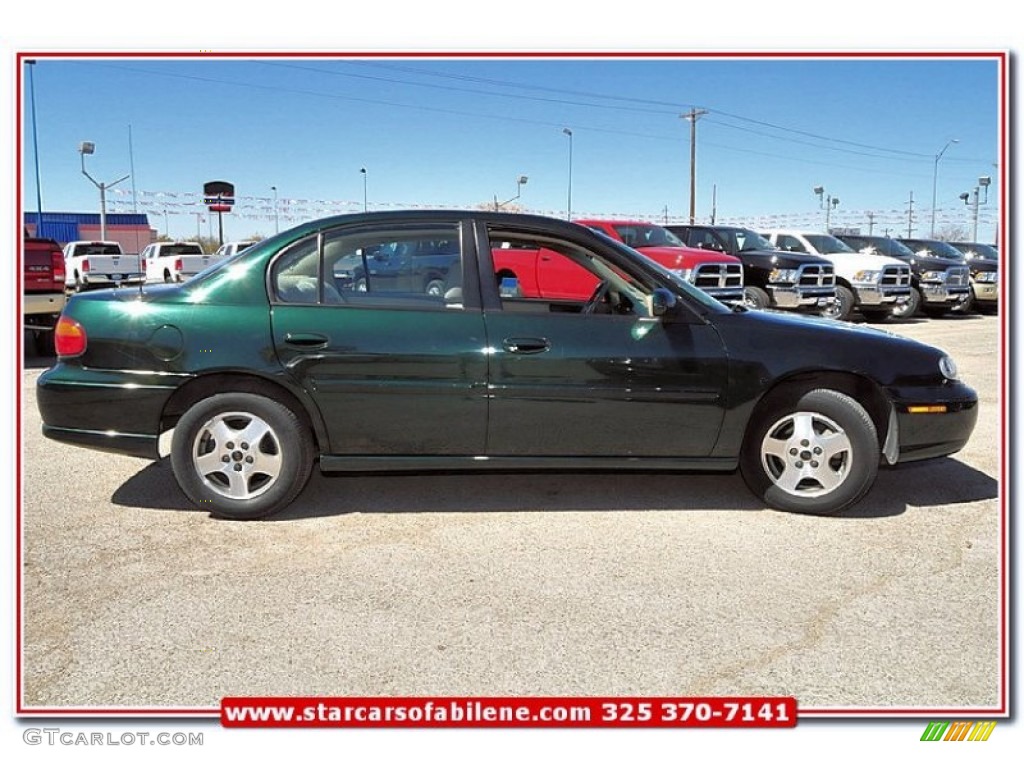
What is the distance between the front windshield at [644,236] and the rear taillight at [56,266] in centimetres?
797

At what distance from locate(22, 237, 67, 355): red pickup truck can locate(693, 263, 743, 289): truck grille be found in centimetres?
849

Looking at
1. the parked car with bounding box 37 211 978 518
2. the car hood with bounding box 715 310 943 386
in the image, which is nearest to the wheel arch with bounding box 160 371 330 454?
the parked car with bounding box 37 211 978 518

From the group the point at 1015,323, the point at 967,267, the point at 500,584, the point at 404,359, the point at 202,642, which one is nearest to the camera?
the point at 202,642

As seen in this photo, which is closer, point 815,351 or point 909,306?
point 815,351

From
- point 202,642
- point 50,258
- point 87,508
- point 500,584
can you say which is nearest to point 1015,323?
point 500,584

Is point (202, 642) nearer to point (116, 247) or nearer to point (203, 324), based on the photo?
point (203, 324)

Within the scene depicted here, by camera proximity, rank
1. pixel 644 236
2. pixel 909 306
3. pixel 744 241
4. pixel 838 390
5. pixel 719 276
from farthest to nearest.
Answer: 1. pixel 909 306
2. pixel 744 241
3. pixel 644 236
4. pixel 719 276
5. pixel 838 390

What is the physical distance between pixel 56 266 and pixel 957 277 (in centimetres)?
1659

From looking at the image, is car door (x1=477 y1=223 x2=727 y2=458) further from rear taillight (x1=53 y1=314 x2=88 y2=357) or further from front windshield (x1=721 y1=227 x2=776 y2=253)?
front windshield (x1=721 y1=227 x2=776 y2=253)

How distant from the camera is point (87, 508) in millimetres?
4543

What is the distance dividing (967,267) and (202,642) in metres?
19.0

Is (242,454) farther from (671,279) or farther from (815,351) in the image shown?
(815,351)

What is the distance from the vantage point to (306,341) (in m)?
4.24

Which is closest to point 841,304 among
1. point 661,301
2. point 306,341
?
point 661,301
